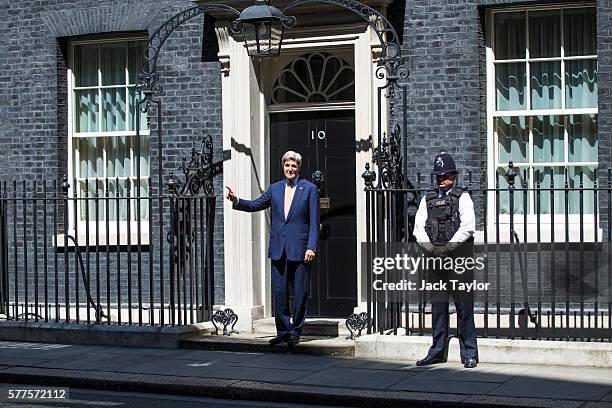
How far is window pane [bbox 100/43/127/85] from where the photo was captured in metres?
13.9

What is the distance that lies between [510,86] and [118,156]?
4645 millimetres

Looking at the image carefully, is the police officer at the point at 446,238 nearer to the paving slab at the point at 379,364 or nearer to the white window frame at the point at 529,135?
the paving slab at the point at 379,364

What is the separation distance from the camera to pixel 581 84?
39.4ft

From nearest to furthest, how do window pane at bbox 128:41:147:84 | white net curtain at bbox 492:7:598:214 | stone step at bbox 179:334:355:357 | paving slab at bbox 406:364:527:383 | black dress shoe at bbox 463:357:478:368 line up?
paving slab at bbox 406:364:527:383, black dress shoe at bbox 463:357:478:368, stone step at bbox 179:334:355:357, white net curtain at bbox 492:7:598:214, window pane at bbox 128:41:147:84

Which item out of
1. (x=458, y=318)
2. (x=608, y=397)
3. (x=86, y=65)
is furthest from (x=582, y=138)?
(x=86, y=65)

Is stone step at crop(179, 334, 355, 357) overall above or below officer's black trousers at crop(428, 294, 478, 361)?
below

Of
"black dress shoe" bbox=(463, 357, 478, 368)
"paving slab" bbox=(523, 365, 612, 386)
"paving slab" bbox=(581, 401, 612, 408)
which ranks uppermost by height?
"black dress shoe" bbox=(463, 357, 478, 368)

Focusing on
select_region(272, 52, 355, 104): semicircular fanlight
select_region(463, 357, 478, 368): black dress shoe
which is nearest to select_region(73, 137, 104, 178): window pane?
select_region(272, 52, 355, 104): semicircular fanlight

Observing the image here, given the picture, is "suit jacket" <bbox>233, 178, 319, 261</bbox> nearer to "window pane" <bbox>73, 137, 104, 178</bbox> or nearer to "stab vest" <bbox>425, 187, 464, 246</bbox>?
"stab vest" <bbox>425, 187, 464, 246</bbox>

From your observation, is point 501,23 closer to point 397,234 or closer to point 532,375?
point 397,234

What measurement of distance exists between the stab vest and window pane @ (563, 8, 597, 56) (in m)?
2.59

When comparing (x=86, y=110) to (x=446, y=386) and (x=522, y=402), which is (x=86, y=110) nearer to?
(x=446, y=386)

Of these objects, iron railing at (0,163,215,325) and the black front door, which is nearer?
iron railing at (0,163,215,325)

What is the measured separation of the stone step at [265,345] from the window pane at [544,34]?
353 centimetres
